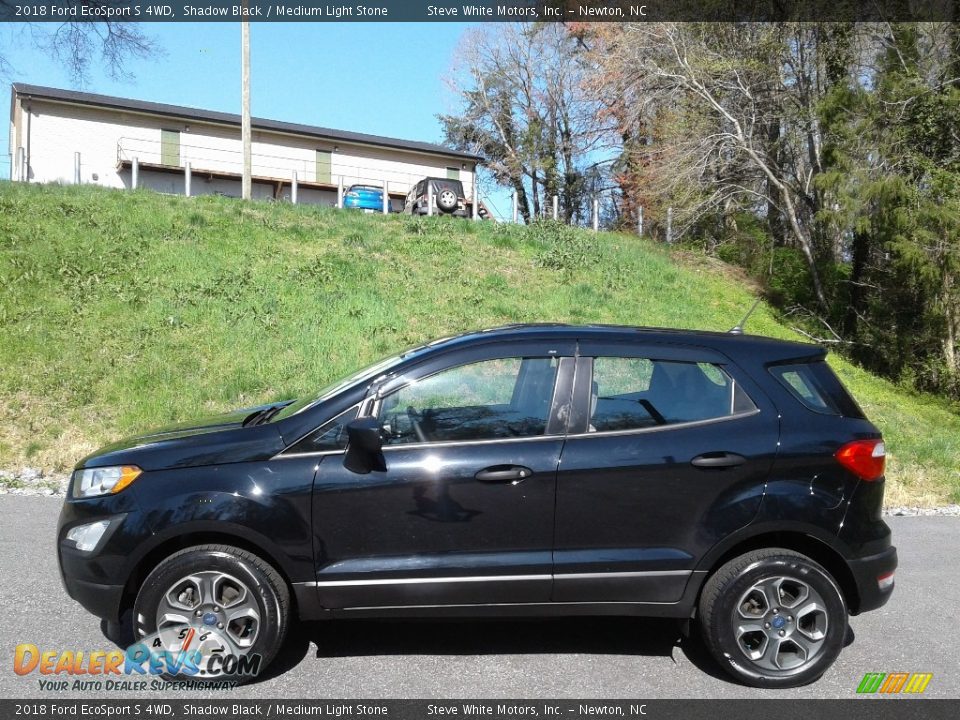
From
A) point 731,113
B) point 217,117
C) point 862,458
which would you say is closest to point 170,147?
point 217,117

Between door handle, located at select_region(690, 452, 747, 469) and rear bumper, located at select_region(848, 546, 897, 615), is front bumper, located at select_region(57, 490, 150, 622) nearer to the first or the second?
door handle, located at select_region(690, 452, 747, 469)

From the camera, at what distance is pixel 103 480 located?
393 centimetres

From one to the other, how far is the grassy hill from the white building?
13.1 m

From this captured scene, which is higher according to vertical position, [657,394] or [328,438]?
[657,394]

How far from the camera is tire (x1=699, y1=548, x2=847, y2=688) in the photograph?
13.0 ft

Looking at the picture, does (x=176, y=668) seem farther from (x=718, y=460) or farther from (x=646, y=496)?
(x=718, y=460)

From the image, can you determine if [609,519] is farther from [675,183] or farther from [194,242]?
[675,183]

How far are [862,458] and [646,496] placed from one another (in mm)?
1156

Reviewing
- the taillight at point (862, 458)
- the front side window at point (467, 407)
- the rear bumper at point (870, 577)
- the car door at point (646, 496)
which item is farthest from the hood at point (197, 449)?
the rear bumper at point (870, 577)

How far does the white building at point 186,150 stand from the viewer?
29.7 metres

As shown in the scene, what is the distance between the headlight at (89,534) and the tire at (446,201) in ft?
70.1

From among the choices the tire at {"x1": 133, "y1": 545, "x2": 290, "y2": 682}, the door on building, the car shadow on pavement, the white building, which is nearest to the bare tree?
the white building

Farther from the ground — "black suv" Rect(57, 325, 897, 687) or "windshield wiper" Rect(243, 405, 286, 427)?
"windshield wiper" Rect(243, 405, 286, 427)

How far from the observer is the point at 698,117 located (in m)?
19.1
